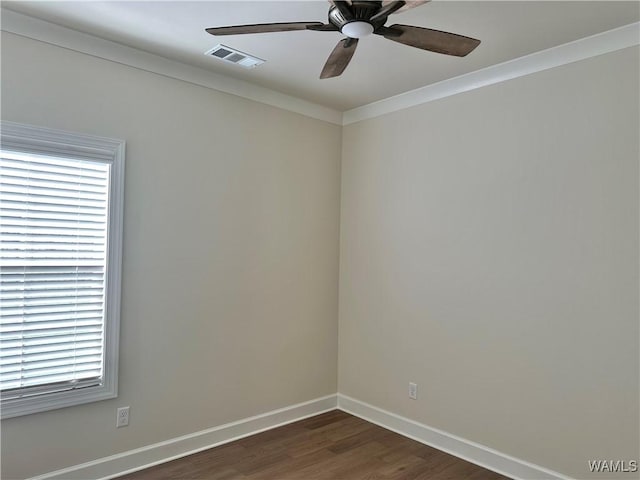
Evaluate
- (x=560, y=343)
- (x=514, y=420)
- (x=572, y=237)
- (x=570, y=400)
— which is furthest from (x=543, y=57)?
(x=514, y=420)

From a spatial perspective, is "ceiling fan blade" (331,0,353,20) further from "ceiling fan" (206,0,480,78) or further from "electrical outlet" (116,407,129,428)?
"electrical outlet" (116,407,129,428)

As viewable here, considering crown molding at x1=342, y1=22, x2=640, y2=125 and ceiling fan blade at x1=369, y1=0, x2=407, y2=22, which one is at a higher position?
crown molding at x1=342, y1=22, x2=640, y2=125

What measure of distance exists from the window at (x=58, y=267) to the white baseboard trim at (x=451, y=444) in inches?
84.7

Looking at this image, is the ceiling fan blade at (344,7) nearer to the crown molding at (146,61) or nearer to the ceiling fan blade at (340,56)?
the ceiling fan blade at (340,56)

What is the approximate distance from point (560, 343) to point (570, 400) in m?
0.35

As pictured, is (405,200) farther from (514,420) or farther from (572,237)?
(514,420)

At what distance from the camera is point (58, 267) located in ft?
9.10

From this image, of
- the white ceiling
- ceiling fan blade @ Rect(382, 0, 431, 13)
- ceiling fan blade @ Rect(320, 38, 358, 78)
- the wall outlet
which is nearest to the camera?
ceiling fan blade @ Rect(382, 0, 431, 13)

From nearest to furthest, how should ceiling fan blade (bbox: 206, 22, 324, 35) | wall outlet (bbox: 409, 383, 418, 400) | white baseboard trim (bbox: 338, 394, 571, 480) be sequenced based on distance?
ceiling fan blade (bbox: 206, 22, 324, 35) < white baseboard trim (bbox: 338, 394, 571, 480) < wall outlet (bbox: 409, 383, 418, 400)

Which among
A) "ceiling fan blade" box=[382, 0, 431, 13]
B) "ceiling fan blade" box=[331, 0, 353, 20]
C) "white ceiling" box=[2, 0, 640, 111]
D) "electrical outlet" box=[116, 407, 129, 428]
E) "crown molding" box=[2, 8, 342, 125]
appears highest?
"white ceiling" box=[2, 0, 640, 111]

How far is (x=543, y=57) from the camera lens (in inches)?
118

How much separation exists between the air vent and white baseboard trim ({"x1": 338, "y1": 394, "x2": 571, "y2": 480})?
9.87 feet

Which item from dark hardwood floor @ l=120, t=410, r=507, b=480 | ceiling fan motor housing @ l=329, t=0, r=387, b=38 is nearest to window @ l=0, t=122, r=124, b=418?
dark hardwood floor @ l=120, t=410, r=507, b=480

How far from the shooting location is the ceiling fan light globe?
6.31 feet
